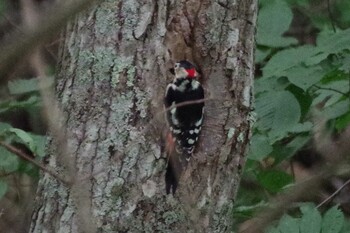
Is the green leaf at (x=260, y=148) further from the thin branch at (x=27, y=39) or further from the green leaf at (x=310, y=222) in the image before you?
the thin branch at (x=27, y=39)

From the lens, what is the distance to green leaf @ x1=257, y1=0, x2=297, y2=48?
341cm

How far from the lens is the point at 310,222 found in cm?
267

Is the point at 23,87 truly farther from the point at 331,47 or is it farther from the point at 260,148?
the point at 331,47

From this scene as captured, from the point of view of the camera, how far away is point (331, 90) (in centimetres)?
319

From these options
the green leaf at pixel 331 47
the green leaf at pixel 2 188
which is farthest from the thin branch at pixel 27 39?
the green leaf at pixel 331 47

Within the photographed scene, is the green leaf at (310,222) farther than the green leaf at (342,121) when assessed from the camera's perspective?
No

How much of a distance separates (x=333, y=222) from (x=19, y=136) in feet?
3.47

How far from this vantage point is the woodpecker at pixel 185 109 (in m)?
2.38

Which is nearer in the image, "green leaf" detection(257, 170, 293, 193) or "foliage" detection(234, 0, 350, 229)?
"foliage" detection(234, 0, 350, 229)

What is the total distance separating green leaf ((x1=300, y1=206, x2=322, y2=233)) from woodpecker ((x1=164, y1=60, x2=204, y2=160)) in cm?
48

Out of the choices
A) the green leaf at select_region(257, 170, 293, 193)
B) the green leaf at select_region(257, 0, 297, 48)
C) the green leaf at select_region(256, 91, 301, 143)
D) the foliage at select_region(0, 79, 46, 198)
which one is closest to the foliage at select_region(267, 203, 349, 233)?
the green leaf at select_region(256, 91, 301, 143)

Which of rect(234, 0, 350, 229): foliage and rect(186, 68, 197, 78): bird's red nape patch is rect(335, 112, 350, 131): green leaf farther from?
rect(186, 68, 197, 78): bird's red nape patch

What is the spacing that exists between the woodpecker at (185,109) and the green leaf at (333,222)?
0.57 m

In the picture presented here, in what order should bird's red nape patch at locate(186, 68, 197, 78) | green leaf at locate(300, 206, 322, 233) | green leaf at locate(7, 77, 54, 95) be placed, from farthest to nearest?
green leaf at locate(7, 77, 54, 95), green leaf at locate(300, 206, 322, 233), bird's red nape patch at locate(186, 68, 197, 78)
